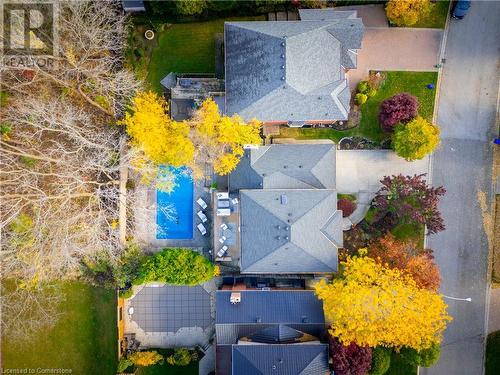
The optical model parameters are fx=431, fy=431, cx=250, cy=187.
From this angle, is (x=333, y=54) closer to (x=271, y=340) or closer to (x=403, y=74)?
(x=403, y=74)

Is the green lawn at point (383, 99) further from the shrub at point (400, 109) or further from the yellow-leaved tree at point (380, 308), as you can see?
the yellow-leaved tree at point (380, 308)

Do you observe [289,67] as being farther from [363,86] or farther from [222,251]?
[222,251]

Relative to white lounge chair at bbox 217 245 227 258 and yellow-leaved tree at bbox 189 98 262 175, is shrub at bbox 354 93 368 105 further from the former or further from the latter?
white lounge chair at bbox 217 245 227 258

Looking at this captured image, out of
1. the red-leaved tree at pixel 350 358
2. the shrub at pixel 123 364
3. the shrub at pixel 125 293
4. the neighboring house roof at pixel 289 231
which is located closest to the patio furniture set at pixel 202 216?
the neighboring house roof at pixel 289 231

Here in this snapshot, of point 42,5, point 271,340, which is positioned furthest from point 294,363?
point 42,5

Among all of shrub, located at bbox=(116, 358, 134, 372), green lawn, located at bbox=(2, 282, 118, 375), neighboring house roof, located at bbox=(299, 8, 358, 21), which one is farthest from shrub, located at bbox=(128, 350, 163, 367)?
neighboring house roof, located at bbox=(299, 8, 358, 21)

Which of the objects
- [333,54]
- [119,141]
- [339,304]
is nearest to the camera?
[339,304]

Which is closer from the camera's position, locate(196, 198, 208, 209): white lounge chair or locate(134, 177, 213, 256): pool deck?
locate(196, 198, 208, 209): white lounge chair
